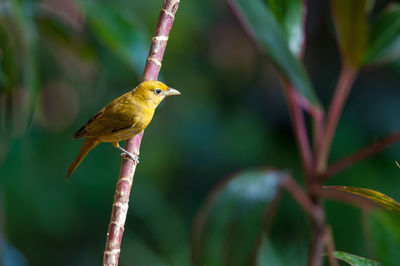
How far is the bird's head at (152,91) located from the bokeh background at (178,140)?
146 centimetres

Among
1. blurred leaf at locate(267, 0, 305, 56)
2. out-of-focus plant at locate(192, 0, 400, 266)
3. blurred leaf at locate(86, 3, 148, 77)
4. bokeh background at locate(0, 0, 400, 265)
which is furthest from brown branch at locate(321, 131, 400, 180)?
bokeh background at locate(0, 0, 400, 265)

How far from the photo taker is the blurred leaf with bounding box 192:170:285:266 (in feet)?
2.62

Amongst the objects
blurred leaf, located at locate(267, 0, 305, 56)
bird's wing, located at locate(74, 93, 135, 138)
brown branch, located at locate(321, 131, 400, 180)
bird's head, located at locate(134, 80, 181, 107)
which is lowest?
bird's wing, located at locate(74, 93, 135, 138)

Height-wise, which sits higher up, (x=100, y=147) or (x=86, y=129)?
(x=100, y=147)

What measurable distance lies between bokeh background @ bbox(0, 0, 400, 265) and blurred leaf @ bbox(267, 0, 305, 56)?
3.91 ft

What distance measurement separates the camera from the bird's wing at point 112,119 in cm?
55

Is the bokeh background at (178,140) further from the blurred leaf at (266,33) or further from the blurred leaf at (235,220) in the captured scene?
the blurred leaf at (266,33)

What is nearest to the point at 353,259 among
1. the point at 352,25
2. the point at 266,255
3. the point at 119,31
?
the point at 266,255

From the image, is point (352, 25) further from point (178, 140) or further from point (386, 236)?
point (178, 140)

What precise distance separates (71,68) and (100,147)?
0.55 metres

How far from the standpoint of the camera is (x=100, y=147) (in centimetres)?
232

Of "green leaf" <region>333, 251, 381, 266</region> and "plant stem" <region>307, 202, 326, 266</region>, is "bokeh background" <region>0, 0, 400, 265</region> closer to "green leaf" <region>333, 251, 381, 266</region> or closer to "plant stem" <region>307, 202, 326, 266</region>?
"plant stem" <region>307, 202, 326, 266</region>

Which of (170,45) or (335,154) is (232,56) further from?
(335,154)

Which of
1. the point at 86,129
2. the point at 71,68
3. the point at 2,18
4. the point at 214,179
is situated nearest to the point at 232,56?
the point at 214,179
